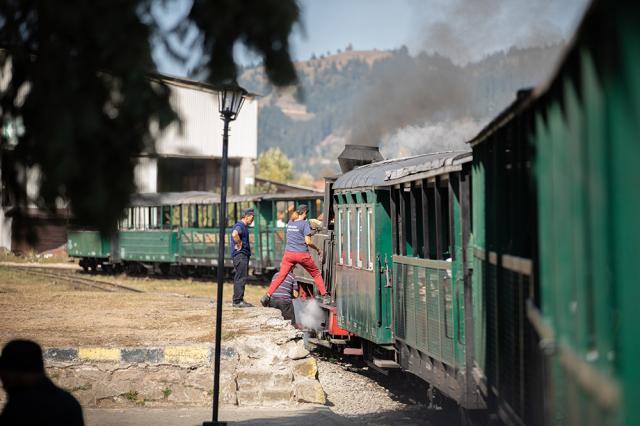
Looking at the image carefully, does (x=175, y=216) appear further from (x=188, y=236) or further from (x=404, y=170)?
(x=404, y=170)

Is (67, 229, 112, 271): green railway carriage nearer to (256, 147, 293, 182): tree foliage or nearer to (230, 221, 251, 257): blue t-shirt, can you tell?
(230, 221, 251, 257): blue t-shirt

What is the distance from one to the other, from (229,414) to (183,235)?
26973 mm

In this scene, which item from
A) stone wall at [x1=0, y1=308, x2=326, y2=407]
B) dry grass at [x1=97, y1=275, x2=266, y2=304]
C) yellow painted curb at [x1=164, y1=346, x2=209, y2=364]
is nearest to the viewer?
stone wall at [x1=0, y1=308, x2=326, y2=407]

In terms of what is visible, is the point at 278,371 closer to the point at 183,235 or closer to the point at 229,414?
the point at 229,414

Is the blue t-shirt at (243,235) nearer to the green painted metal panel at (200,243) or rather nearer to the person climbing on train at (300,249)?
the person climbing on train at (300,249)

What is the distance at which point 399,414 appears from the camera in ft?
37.0

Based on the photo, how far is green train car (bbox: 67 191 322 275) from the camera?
31.2 metres

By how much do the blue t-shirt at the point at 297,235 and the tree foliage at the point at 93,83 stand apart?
420 inches

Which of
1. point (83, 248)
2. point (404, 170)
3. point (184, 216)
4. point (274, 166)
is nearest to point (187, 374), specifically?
point (404, 170)

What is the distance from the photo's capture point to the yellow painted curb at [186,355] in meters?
10.9

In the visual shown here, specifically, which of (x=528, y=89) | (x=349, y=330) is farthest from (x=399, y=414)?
(x=528, y=89)

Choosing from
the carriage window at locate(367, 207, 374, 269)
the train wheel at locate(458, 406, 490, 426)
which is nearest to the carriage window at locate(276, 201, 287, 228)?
the carriage window at locate(367, 207, 374, 269)

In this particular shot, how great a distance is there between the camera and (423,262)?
32.3ft

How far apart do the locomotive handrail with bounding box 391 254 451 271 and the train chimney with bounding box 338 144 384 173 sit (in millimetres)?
4531
